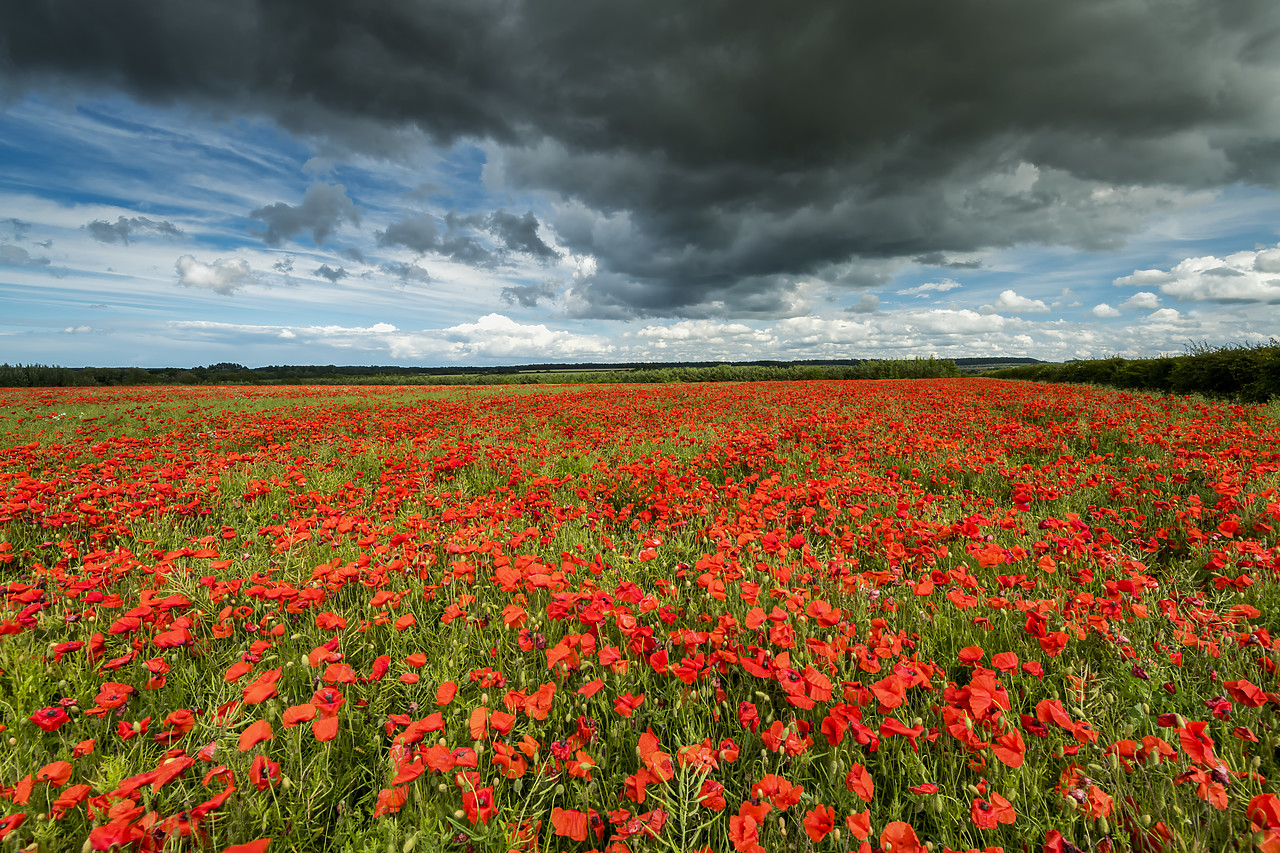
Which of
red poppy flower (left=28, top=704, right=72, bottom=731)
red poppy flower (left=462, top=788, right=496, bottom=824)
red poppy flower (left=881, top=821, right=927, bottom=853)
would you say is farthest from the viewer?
red poppy flower (left=28, top=704, right=72, bottom=731)

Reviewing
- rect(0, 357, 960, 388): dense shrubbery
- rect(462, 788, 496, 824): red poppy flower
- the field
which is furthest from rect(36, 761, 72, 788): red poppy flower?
rect(0, 357, 960, 388): dense shrubbery

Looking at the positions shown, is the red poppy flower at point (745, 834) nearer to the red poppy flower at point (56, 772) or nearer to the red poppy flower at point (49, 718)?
the red poppy flower at point (56, 772)

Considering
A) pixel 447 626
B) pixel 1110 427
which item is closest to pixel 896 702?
pixel 447 626

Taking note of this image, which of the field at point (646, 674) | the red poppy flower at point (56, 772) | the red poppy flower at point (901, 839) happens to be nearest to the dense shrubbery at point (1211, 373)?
the field at point (646, 674)

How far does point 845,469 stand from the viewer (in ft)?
19.2

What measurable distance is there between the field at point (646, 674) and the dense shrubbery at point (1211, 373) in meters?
15.1

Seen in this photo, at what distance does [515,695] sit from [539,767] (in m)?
0.27

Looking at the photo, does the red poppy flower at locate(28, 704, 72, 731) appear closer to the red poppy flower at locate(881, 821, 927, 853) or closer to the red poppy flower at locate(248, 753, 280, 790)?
the red poppy flower at locate(248, 753, 280, 790)

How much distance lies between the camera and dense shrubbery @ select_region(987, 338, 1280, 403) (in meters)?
14.2

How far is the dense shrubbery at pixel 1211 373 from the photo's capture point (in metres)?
14.2

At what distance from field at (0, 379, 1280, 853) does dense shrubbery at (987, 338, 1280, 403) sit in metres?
15.1

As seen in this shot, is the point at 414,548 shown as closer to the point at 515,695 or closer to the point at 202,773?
the point at 202,773

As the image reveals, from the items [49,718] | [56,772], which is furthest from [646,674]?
[49,718]

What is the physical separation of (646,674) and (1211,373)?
24524 mm
